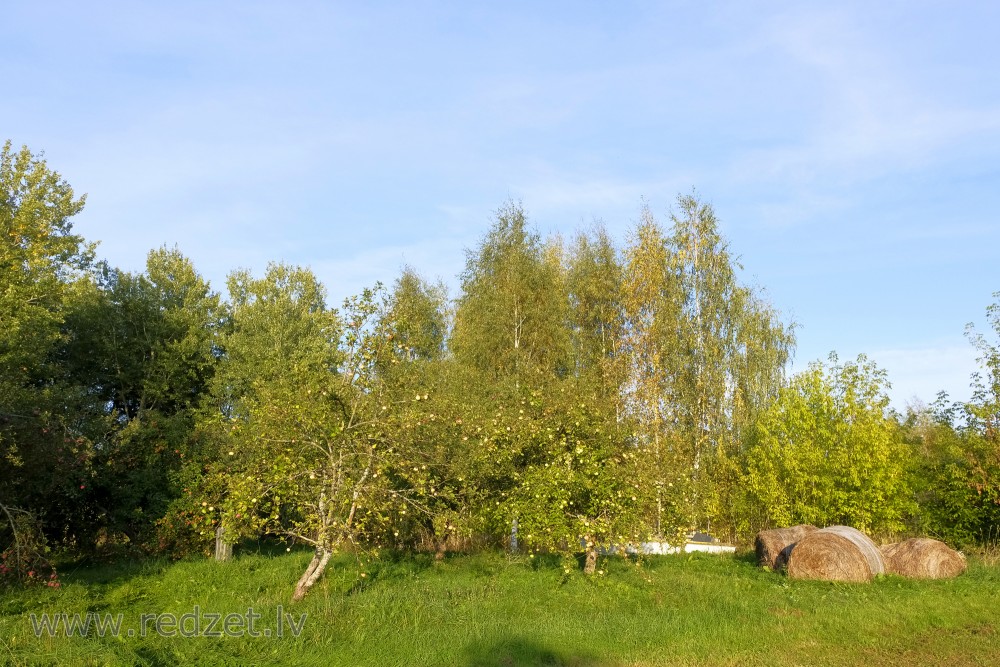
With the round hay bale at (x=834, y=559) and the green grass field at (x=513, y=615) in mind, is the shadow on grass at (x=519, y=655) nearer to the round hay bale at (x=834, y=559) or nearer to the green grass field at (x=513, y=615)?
the green grass field at (x=513, y=615)

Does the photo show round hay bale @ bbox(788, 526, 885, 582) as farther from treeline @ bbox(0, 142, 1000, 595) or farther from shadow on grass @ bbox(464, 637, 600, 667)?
shadow on grass @ bbox(464, 637, 600, 667)

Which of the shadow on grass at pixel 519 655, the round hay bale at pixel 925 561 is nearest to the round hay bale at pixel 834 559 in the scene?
the round hay bale at pixel 925 561

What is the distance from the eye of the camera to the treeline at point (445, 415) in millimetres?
14977

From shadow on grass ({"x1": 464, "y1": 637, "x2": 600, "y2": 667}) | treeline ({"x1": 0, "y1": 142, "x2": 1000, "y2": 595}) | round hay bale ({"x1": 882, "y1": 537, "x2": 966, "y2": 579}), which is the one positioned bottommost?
shadow on grass ({"x1": 464, "y1": 637, "x2": 600, "y2": 667})

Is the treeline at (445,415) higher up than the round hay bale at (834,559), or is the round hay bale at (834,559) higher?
the treeline at (445,415)

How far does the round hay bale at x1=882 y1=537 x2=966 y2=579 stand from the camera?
737 inches

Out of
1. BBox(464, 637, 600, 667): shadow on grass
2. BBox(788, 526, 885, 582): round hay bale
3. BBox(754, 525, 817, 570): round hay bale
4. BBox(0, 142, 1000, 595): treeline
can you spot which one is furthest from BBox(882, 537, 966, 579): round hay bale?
BBox(464, 637, 600, 667): shadow on grass

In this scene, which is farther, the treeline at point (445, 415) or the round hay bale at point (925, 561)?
the round hay bale at point (925, 561)

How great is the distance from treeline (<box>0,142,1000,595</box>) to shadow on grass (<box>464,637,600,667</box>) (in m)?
3.56

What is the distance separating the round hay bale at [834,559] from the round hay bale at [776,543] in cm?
276

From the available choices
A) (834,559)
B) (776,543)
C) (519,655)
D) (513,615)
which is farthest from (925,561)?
(519,655)

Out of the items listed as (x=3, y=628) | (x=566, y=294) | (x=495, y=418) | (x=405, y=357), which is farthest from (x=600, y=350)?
(x=3, y=628)

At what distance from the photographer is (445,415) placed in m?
16.9

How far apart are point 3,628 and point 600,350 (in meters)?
26.5
